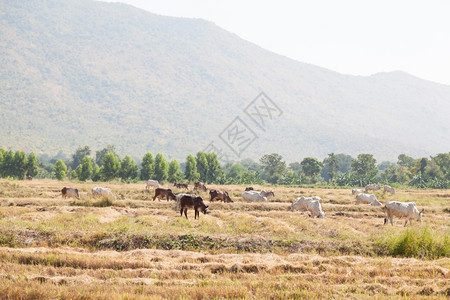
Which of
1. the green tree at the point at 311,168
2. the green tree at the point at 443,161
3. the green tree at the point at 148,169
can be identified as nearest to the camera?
the green tree at the point at 148,169

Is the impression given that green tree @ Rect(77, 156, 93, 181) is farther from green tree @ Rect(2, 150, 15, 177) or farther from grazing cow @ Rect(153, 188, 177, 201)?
grazing cow @ Rect(153, 188, 177, 201)

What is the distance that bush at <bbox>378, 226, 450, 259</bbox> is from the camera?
14.0m

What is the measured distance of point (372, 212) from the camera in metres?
32.1

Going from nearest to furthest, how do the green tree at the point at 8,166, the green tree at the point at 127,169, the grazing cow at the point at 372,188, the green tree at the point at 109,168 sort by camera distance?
the grazing cow at the point at 372,188 < the green tree at the point at 109,168 < the green tree at the point at 127,169 < the green tree at the point at 8,166

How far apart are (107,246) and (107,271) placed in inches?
155

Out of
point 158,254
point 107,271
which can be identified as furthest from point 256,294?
point 158,254

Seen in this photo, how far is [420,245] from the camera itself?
14.1m

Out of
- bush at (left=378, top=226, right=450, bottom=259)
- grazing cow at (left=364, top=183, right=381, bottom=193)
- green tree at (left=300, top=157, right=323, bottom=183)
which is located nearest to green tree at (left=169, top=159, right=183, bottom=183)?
green tree at (left=300, top=157, right=323, bottom=183)

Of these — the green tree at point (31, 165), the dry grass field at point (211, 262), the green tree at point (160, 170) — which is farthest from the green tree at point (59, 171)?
the dry grass field at point (211, 262)

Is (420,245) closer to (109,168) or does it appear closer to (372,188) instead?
(372,188)

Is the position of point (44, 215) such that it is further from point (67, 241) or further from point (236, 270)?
point (236, 270)

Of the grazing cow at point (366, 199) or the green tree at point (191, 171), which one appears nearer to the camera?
the grazing cow at point (366, 199)

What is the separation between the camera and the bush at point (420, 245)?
549 inches

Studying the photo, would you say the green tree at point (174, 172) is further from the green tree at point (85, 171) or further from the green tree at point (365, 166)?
the green tree at point (365, 166)
